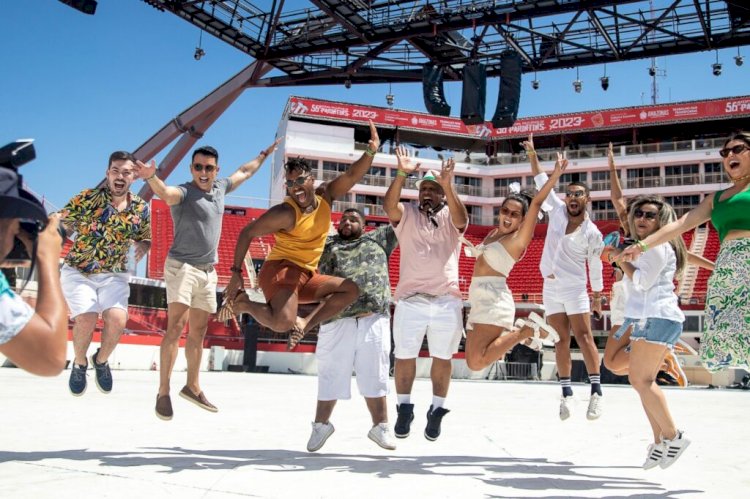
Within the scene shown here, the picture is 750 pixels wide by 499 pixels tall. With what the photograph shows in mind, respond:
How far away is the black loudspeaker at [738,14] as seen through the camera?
15.1 m

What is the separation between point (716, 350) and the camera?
13.0 ft

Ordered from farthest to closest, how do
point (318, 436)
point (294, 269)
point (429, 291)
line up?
point (429, 291), point (294, 269), point (318, 436)

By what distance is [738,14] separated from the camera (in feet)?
52.0

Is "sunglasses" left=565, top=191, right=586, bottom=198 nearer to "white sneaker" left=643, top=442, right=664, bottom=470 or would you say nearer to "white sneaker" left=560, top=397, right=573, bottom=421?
"white sneaker" left=560, top=397, right=573, bottom=421

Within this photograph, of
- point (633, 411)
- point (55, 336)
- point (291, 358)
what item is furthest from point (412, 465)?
point (291, 358)

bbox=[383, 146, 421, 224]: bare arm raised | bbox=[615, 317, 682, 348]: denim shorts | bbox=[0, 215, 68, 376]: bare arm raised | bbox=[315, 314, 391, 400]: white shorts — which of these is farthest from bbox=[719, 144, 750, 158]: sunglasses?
bbox=[0, 215, 68, 376]: bare arm raised

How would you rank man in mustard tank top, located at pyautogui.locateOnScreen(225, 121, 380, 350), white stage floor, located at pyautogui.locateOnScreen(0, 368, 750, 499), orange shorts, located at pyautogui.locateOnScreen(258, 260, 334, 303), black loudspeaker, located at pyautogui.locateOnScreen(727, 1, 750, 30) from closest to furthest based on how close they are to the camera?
1. white stage floor, located at pyautogui.locateOnScreen(0, 368, 750, 499)
2. man in mustard tank top, located at pyautogui.locateOnScreen(225, 121, 380, 350)
3. orange shorts, located at pyautogui.locateOnScreen(258, 260, 334, 303)
4. black loudspeaker, located at pyautogui.locateOnScreen(727, 1, 750, 30)

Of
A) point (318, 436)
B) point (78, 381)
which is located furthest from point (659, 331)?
point (78, 381)

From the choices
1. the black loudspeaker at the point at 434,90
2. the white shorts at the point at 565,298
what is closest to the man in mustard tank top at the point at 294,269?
the white shorts at the point at 565,298

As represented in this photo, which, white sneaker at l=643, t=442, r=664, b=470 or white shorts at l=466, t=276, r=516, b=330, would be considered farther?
white shorts at l=466, t=276, r=516, b=330

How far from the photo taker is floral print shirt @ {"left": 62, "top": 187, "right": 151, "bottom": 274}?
604 centimetres

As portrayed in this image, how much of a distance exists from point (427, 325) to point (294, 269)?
1.15 m

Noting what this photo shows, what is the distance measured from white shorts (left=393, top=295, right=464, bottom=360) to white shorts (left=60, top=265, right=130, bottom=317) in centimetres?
249

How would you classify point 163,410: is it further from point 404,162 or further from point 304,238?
point 404,162
